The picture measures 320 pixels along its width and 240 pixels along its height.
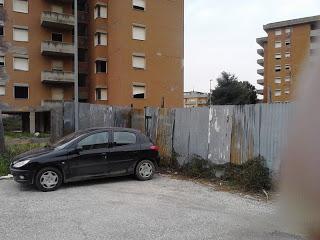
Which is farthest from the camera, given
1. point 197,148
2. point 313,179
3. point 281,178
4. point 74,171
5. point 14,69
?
point 14,69

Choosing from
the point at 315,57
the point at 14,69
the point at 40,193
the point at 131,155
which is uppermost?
the point at 14,69

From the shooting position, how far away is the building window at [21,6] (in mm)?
38938

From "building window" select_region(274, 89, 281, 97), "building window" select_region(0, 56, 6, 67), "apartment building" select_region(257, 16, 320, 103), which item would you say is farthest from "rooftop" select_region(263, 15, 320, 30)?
"building window" select_region(0, 56, 6, 67)

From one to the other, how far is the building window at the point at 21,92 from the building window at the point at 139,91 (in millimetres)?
10871

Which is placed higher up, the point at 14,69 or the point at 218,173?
the point at 14,69

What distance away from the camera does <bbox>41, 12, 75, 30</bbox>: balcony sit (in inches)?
1565

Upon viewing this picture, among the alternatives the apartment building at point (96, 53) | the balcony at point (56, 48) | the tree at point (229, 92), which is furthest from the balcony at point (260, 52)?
the balcony at point (56, 48)

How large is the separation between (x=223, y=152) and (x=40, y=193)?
4.58 metres

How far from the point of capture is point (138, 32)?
40094 millimetres

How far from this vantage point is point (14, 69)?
39.1 m

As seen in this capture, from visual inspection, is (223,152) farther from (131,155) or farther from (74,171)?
(74,171)

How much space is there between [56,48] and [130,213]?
1409 inches

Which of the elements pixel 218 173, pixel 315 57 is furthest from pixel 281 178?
pixel 218 173

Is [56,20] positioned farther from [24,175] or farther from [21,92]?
[24,175]
